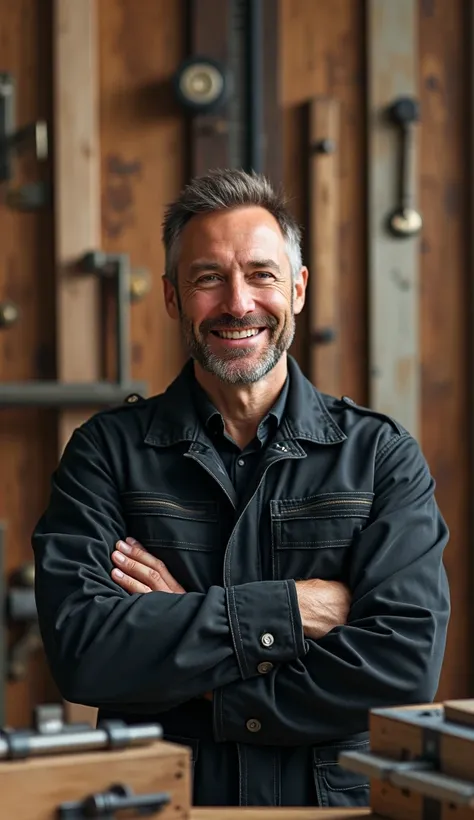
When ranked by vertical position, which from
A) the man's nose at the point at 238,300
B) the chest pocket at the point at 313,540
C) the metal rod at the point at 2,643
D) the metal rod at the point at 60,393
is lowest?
the metal rod at the point at 2,643

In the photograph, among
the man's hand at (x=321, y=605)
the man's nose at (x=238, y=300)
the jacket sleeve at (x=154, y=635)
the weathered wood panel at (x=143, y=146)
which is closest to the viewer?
the jacket sleeve at (x=154, y=635)

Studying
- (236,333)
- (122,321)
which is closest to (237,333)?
(236,333)

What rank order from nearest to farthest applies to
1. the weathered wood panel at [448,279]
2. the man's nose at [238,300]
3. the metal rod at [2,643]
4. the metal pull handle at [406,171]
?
the man's nose at [238,300], the metal rod at [2,643], the metal pull handle at [406,171], the weathered wood panel at [448,279]

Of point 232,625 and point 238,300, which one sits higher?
point 238,300

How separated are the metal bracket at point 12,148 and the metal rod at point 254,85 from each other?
26.6 inches

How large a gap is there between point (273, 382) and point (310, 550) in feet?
1.26

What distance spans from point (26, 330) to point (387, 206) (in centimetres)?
129

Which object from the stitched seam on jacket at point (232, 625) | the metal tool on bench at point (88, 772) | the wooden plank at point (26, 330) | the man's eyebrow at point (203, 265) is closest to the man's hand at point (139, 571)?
the stitched seam on jacket at point (232, 625)

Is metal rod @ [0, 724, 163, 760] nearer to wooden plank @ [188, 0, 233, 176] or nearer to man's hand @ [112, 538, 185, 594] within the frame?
man's hand @ [112, 538, 185, 594]

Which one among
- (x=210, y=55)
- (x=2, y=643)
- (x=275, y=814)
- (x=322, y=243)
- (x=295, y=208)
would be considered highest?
(x=210, y=55)

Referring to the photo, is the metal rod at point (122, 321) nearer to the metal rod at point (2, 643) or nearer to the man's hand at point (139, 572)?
the metal rod at point (2, 643)

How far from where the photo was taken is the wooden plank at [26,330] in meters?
3.94

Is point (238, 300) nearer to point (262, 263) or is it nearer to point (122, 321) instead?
point (262, 263)

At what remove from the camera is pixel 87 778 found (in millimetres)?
1418
